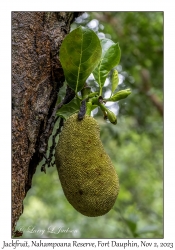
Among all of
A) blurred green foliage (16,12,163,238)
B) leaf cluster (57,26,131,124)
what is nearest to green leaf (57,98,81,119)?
leaf cluster (57,26,131,124)

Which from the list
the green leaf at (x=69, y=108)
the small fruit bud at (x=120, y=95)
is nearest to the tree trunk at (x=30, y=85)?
the green leaf at (x=69, y=108)

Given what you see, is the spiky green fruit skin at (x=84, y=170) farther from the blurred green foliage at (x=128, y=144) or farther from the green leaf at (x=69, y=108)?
the blurred green foliage at (x=128, y=144)

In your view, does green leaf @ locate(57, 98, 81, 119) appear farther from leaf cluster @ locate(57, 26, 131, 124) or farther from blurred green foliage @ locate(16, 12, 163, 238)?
blurred green foliage @ locate(16, 12, 163, 238)

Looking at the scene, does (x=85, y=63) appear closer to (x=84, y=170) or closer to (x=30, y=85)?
(x=30, y=85)

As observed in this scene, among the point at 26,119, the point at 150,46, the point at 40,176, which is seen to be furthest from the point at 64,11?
the point at 40,176

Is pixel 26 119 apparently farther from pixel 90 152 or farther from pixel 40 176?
pixel 40 176

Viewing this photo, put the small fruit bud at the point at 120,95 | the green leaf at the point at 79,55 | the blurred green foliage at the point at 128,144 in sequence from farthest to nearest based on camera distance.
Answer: the blurred green foliage at the point at 128,144, the small fruit bud at the point at 120,95, the green leaf at the point at 79,55
